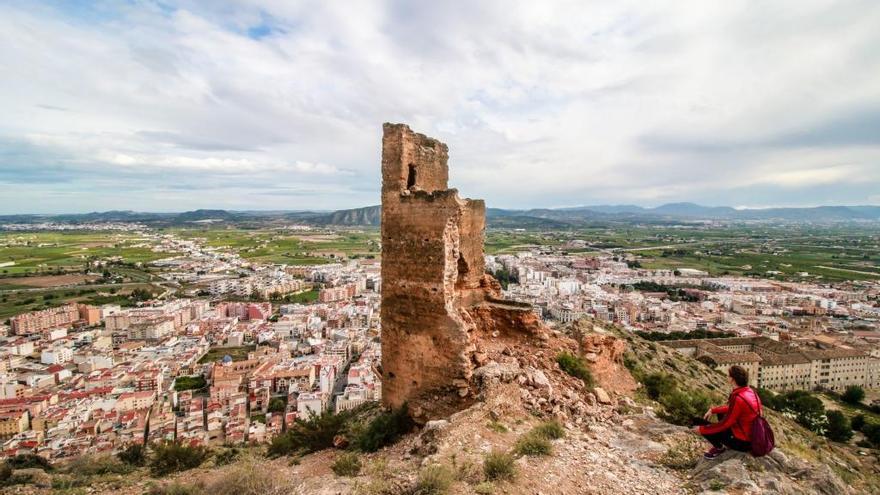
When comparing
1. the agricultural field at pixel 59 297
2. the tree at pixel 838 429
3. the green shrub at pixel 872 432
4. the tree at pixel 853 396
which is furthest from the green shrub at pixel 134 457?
the agricultural field at pixel 59 297

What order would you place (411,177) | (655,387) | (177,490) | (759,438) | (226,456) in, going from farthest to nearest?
(655,387) < (226,456) < (411,177) < (177,490) < (759,438)

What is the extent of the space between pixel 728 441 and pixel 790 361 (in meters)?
43.6

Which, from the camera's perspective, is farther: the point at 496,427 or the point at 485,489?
the point at 496,427

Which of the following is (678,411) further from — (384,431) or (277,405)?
(277,405)

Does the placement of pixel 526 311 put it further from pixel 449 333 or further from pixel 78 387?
pixel 78 387

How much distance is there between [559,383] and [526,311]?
2.26 m

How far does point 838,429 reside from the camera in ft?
81.3

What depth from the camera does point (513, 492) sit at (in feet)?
18.0

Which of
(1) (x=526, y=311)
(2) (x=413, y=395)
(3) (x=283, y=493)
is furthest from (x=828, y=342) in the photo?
(3) (x=283, y=493)

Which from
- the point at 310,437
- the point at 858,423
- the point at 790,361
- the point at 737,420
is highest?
the point at 737,420

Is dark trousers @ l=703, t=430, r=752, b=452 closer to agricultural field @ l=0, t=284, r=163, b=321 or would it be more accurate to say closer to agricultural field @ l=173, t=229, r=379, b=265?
agricultural field @ l=0, t=284, r=163, b=321

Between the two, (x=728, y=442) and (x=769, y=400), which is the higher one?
(x=728, y=442)

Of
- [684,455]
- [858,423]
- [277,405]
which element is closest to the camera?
[684,455]

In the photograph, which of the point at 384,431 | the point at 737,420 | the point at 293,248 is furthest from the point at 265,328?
the point at 293,248
